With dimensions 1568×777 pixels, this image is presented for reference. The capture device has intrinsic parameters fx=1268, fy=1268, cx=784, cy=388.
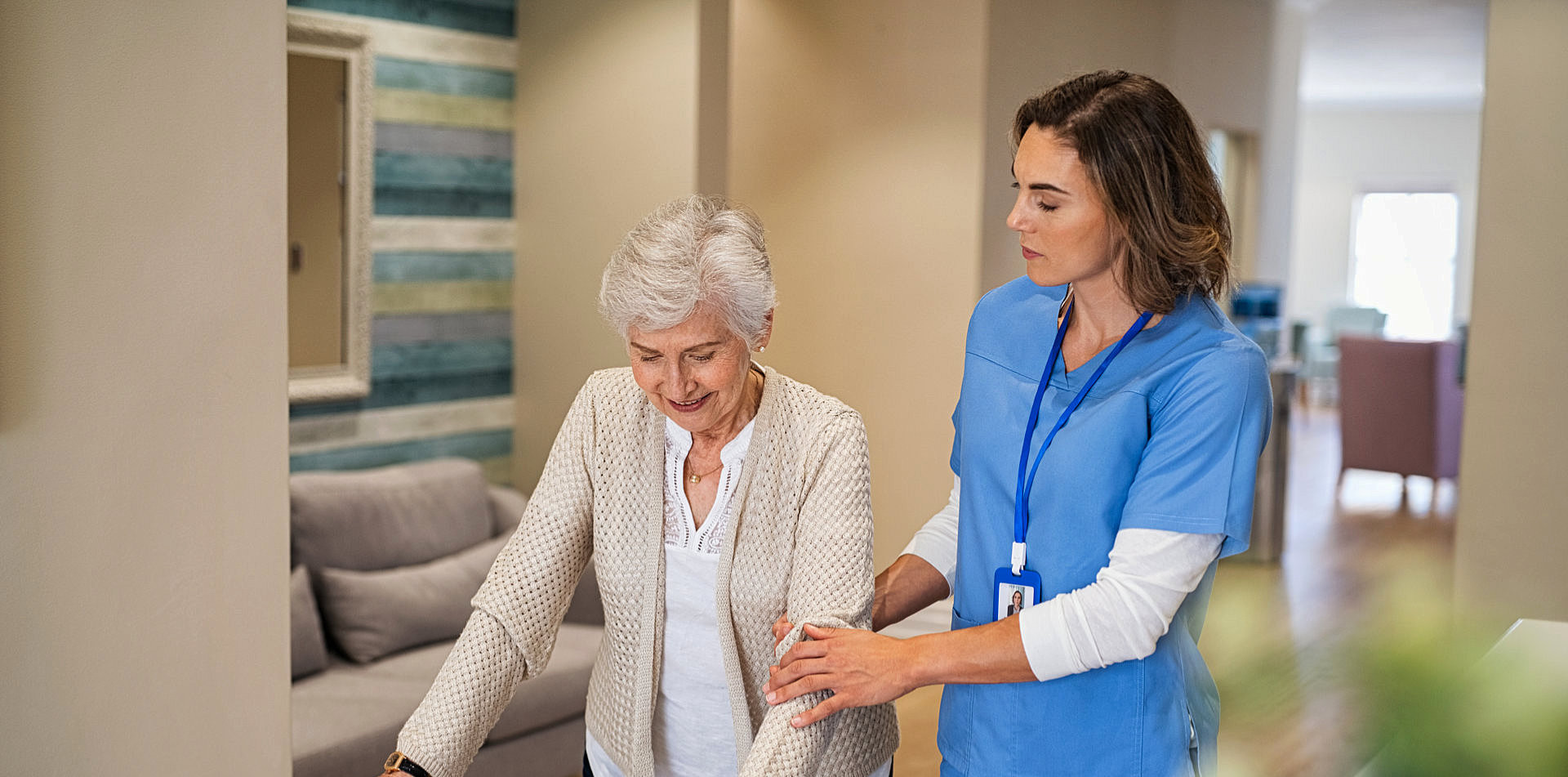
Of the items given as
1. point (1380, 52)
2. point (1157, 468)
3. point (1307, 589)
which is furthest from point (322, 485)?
point (1380, 52)

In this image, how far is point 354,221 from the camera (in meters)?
4.15

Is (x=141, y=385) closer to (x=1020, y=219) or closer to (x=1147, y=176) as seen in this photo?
(x=1020, y=219)

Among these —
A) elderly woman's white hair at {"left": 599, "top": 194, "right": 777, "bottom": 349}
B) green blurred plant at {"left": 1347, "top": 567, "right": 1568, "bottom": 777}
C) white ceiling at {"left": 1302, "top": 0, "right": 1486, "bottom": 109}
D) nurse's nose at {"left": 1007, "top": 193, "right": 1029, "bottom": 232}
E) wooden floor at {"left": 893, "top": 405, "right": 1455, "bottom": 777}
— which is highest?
white ceiling at {"left": 1302, "top": 0, "right": 1486, "bottom": 109}

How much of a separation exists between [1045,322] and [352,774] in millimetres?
2379

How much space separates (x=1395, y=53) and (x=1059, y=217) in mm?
10433

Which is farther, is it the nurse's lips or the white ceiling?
the white ceiling

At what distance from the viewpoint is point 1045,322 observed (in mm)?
1554

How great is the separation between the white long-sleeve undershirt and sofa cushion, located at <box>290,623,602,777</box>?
2.11 metres

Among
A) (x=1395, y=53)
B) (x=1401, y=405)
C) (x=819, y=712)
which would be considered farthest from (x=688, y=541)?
(x=1395, y=53)

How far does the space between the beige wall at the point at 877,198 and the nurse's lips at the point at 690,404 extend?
312 cm

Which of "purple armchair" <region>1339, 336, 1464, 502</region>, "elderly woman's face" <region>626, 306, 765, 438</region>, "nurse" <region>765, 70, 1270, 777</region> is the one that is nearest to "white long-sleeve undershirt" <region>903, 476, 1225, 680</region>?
"nurse" <region>765, 70, 1270, 777</region>

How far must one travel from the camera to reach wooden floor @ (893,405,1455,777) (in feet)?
1.50

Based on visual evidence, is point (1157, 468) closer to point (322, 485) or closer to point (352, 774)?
→ point (352, 774)

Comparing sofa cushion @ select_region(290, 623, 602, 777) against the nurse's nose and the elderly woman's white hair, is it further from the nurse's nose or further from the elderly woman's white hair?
the nurse's nose
